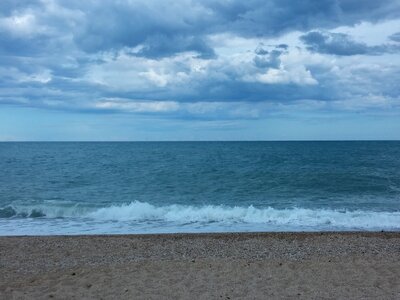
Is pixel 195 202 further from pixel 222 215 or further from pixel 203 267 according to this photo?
pixel 203 267

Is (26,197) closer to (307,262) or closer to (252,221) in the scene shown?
(252,221)

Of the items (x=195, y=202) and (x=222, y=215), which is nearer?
(x=222, y=215)

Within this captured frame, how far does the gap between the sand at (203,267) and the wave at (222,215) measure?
12.1ft


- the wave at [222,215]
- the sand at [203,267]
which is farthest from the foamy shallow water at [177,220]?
the sand at [203,267]

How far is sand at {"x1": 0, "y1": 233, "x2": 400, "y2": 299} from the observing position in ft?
24.8

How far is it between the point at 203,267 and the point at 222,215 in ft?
30.5

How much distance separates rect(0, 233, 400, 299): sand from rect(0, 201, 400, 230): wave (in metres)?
3.68

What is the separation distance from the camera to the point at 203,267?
911 centimetres

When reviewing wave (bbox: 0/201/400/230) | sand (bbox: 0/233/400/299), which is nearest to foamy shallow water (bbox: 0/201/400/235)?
wave (bbox: 0/201/400/230)

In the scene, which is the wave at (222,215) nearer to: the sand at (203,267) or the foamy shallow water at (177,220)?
the foamy shallow water at (177,220)

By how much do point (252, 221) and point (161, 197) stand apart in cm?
972

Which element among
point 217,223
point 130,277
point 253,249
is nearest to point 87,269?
point 130,277

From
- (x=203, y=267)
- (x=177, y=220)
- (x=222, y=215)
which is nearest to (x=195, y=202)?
(x=222, y=215)

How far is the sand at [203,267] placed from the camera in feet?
24.8
